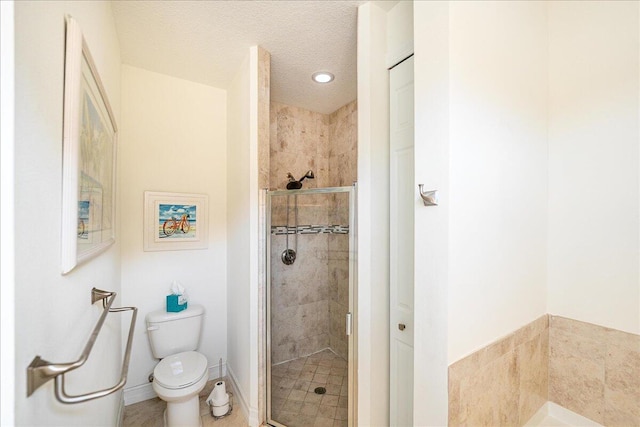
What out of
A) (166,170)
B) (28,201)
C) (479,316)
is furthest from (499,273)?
(166,170)

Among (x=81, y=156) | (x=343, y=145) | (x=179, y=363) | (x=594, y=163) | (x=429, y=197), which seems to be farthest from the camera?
(x=343, y=145)

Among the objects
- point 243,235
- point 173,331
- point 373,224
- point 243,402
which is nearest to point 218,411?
point 243,402

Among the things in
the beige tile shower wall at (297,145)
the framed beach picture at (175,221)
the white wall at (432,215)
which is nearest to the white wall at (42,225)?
the white wall at (432,215)

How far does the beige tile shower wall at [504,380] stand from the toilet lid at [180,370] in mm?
1517

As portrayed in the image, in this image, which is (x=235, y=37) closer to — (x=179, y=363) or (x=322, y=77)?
(x=322, y=77)

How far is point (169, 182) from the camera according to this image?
2.21 meters

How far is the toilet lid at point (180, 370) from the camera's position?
1.64m

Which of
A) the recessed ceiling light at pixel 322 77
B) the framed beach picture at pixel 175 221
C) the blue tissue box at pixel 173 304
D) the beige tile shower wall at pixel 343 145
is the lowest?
the blue tissue box at pixel 173 304

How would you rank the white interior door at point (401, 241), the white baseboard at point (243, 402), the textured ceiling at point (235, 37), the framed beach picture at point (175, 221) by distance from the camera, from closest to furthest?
the white interior door at point (401, 241)
the textured ceiling at point (235, 37)
the white baseboard at point (243, 402)
the framed beach picture at point (175, 221)

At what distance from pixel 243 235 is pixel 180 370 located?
38.2 inches

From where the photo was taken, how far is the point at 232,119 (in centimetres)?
226

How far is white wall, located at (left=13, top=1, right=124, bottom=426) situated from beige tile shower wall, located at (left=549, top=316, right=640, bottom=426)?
2.03 m

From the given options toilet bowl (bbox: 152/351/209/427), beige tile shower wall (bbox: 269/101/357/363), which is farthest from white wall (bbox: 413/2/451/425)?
toilet bowl (bbox: 152/351/209/427)

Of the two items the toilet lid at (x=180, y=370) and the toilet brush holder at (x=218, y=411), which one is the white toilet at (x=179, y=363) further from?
the toilet brush holder at (x=218, y=411)
